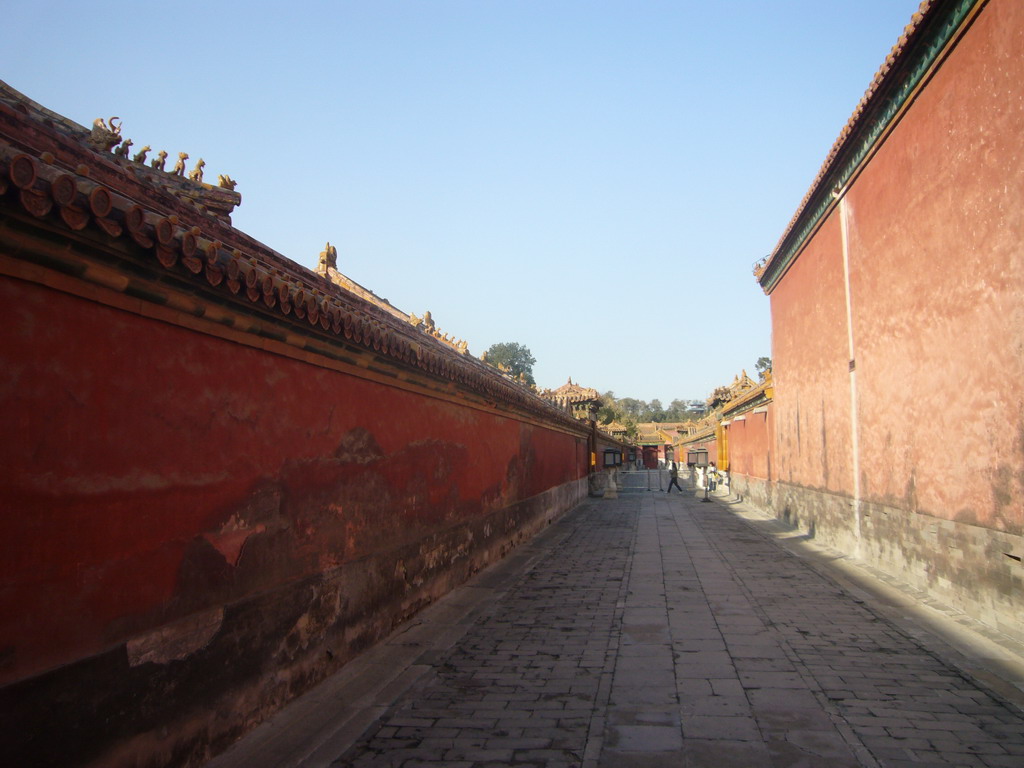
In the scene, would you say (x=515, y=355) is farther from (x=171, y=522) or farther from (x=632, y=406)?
(x=171, y=522)

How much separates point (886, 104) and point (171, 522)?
9.91 m

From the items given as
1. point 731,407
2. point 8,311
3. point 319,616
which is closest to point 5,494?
point 8,311

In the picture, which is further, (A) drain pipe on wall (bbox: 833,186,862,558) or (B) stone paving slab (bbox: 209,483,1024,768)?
(A) drain pipe on wall (bbox: 833,186,862,558)

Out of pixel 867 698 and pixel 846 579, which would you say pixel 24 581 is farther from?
pixel 846 579

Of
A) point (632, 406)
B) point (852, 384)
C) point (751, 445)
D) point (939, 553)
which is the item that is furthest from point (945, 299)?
point (632, 406)

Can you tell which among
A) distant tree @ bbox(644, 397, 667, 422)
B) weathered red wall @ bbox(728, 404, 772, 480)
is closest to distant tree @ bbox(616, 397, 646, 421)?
distant tree @ bbox(644, 397, 667, 422)

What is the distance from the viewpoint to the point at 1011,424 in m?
6.43

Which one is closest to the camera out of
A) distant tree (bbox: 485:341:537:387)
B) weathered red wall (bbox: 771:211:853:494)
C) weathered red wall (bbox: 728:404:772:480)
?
weathered red wall (bbox: 771:211:853:494)

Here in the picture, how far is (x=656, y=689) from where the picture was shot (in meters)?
5.23

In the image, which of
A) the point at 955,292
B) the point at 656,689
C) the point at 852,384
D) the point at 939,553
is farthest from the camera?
the point at 852,384

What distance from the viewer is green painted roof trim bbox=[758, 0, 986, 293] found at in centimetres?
742

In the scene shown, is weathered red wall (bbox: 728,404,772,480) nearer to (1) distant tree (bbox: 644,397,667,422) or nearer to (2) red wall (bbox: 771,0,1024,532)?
(2) red wall (bbox: 771,0,1024,532)

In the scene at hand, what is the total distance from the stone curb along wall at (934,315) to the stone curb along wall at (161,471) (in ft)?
18.9

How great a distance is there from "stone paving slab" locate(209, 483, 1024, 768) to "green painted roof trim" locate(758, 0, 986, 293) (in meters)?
6.20
